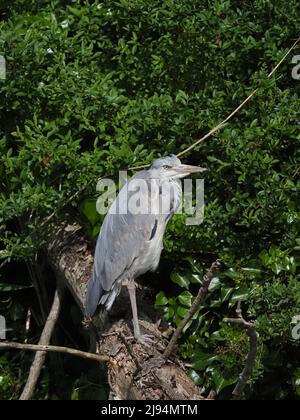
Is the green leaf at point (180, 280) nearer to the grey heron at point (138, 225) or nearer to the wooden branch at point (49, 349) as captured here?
the grey heron at point (138, 225)

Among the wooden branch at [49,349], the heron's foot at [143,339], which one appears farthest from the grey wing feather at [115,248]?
the wooden branch at [49,349]

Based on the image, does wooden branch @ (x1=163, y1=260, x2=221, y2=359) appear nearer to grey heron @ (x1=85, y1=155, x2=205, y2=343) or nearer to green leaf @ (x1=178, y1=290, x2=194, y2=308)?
grey heron @ (x1=85, y1=155, x2=205, y2=343)

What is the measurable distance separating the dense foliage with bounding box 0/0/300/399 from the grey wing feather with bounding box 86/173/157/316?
0.21 m

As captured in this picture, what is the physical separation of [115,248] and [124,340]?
0.83 metres

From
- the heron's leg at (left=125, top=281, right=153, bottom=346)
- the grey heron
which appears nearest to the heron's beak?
the grey heron

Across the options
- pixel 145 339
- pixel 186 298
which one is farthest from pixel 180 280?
pixel 145 339

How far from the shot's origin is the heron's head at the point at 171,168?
15.0 ft

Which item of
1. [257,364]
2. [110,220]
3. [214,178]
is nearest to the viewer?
[257,364]

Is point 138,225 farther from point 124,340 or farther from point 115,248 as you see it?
point 124,340

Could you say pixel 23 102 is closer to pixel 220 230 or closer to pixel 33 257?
pixel 33 257

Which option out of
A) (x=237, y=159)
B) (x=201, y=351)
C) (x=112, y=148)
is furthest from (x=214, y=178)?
Answer: (x=201, y=351)

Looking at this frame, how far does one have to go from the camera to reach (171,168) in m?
4.61

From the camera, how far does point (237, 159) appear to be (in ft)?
15.3

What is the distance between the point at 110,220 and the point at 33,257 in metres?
0.77
